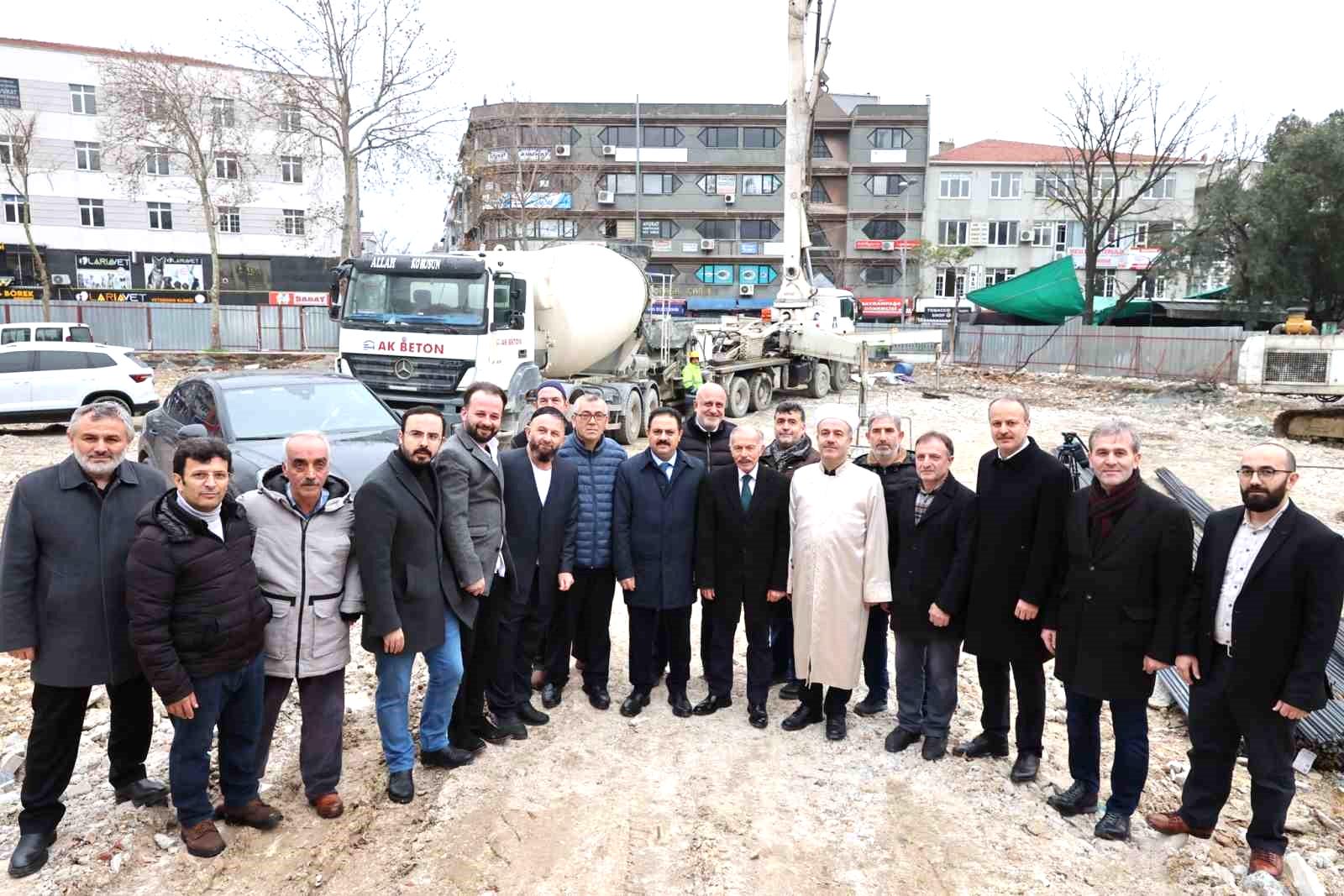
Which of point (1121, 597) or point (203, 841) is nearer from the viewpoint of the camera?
point (203, 841)

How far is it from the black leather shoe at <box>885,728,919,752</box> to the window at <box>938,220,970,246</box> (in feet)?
167

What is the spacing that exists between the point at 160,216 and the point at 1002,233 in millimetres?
42497

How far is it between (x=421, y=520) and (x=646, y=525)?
1358 mm

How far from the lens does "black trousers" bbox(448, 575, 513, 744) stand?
450cm

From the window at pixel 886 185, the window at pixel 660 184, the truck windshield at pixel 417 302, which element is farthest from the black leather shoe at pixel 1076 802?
the window at pixel 886 185

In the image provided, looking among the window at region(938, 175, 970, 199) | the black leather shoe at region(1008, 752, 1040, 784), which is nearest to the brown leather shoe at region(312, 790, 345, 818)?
the black leather shoe at region(1008, 752, 1040, 784)

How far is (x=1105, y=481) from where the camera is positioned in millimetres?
3812

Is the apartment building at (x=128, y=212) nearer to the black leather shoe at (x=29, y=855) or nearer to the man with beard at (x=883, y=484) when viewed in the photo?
the man with beard at (x=883, y=484)

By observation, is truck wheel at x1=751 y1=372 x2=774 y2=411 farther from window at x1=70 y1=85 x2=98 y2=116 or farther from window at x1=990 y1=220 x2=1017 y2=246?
window at x1=990 y1=220 x2=1017 y2=246

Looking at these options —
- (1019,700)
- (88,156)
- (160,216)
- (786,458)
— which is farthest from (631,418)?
(88,156)

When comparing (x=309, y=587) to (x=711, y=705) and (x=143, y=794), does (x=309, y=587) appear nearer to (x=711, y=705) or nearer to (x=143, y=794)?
(x=143, y=794)

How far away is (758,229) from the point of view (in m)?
52.5

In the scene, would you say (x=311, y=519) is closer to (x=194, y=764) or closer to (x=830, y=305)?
(x=194, y=764)

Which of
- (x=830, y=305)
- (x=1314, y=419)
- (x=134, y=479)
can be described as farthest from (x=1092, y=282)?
(x=134, y=479)
